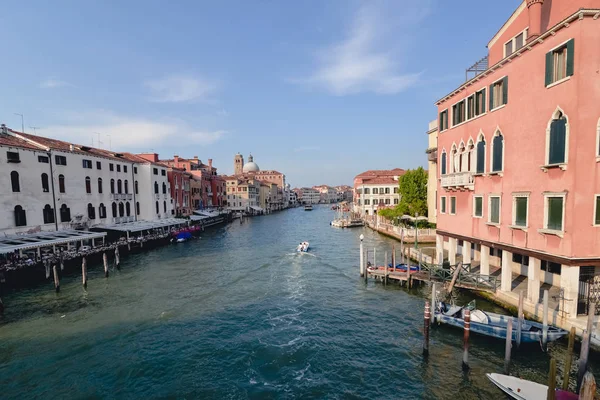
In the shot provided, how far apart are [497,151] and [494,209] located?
10.0ft

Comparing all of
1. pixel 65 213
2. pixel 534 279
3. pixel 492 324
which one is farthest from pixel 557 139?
pixel 65 213

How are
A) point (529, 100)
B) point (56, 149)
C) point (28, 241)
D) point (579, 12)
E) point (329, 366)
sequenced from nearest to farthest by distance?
1. point (579, 12)
2. point (329, 366)
3. point (529, 100)
4. point (28, 241)
5. point (56, 149)

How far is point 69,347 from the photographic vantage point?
14.7 metres

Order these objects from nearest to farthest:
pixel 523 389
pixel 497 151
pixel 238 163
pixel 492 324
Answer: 1. pixel 523 389
2. pixel 492 324
3. pixel 497 151
4. pixel 238 163

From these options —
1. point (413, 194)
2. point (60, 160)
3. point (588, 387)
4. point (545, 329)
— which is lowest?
point (545, 329)

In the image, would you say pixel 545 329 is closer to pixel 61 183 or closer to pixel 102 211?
pixel 61 183

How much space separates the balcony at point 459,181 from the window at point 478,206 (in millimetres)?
733

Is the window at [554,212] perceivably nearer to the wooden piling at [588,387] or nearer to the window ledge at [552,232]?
the window ledge at [552,232]

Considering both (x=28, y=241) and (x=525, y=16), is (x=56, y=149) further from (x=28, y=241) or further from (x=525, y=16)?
(x=525, y=16)

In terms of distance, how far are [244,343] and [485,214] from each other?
14.4 m

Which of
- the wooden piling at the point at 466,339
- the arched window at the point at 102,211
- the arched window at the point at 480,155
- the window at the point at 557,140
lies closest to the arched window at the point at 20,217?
the arched window at the point at 102,211

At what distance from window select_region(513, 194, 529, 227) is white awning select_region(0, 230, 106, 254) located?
3253 cm

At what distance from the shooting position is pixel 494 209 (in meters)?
16.8

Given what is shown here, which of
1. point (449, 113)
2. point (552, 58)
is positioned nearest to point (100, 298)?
point (449, 113)
